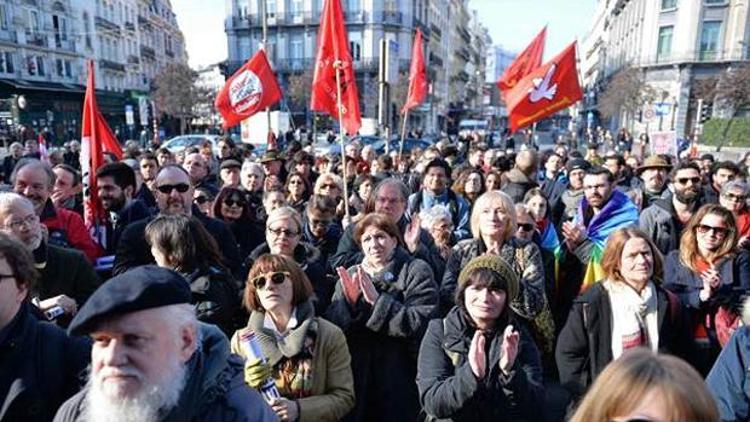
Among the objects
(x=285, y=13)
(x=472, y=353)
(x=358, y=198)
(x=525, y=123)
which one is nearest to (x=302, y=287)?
(x=472, y=353)

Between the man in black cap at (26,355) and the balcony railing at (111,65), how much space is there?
49.2 meters

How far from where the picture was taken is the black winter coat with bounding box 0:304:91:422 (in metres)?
1.94

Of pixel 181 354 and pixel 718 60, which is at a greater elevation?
pixel 718 60

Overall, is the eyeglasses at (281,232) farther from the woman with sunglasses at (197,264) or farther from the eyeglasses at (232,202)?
the eyeglasses at (232,202)

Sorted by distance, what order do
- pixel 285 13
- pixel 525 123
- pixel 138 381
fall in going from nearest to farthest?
pixel 138 381, pixel 525 123, pixel 285 13

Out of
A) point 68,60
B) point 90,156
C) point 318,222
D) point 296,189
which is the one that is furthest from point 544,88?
point 68,60

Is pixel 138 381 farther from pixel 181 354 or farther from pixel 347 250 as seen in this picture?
pixel 347 250

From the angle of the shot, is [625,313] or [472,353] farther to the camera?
[625,313]

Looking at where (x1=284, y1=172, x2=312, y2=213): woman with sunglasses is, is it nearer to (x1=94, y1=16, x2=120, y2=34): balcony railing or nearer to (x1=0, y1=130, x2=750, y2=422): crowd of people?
(x1=0, y1=130, x2=750, y2=422): crowd of people

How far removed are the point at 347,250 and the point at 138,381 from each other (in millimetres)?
2448

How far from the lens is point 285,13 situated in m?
45.8

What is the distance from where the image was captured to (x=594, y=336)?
10.0 feet

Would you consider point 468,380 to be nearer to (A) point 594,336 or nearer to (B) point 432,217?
(A) point 594,336

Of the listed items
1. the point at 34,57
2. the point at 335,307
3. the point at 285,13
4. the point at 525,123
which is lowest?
the point at 335,307
